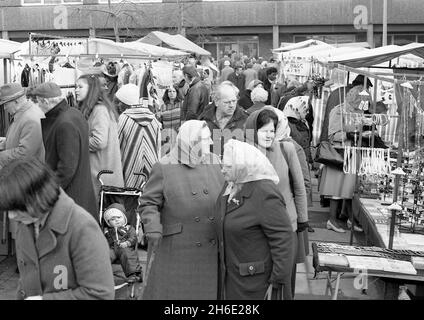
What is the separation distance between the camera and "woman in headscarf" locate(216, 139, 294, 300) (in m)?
3.46

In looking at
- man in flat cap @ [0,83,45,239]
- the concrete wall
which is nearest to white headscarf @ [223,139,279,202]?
man in flat cap @ [0,83,45,239]

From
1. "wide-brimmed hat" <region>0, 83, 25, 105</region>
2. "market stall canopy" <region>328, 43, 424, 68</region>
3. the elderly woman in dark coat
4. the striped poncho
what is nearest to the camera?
the elderly woman in dark coat

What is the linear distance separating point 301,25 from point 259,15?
209cm

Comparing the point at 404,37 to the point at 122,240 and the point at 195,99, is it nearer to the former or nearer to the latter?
the point at 195,99

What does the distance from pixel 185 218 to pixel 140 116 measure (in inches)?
115

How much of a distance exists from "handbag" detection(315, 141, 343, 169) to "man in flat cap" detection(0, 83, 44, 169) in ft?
12.4

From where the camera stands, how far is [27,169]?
2484 mm

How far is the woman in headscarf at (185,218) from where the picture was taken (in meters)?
3.74

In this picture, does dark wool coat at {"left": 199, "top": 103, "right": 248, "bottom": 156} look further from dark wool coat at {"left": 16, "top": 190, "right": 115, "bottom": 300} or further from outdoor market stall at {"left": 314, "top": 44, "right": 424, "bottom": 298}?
dark wool coat at {"left": 16, "top": 190, "right": 115, "bottom": 300}

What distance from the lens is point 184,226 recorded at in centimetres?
375

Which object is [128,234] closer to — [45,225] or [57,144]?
[57,144]
